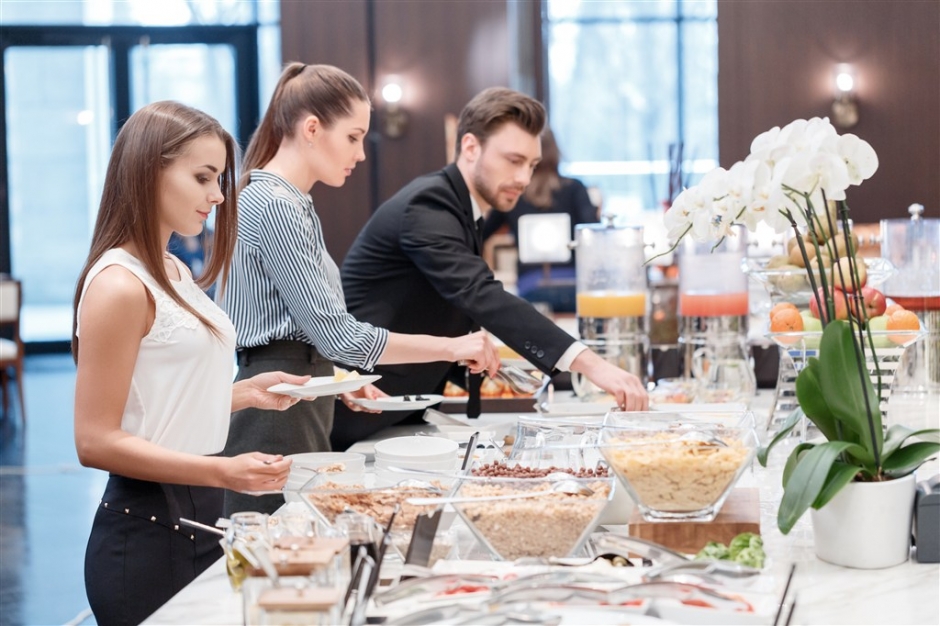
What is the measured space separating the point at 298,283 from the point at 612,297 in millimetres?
1204

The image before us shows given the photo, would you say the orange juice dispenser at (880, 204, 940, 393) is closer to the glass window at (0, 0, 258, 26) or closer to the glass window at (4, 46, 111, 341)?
the glass window at (0, 0, 258, 26)

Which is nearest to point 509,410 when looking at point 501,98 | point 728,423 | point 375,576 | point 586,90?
point 501,98

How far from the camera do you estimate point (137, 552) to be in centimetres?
172

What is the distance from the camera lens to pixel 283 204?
93.4 inches

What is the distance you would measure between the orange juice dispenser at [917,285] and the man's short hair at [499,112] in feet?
3.29

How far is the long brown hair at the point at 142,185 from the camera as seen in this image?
5.78 feet

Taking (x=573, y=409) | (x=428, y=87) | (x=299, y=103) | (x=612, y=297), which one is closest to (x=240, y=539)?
(x=573, y=409)

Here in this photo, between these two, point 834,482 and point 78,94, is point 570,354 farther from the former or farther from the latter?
point 78,94

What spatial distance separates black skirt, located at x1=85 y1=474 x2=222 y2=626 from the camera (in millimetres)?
1721

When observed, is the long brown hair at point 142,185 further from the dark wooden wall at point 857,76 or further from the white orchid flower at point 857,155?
the dark wooden wall at point 857,76

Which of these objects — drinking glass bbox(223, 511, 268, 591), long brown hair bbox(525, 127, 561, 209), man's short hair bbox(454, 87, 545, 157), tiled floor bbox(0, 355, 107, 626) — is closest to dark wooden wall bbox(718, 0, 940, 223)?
long brown hair bbox(525, 127, 561, 209)

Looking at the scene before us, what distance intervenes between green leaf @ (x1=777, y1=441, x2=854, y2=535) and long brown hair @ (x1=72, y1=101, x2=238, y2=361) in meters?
0.93

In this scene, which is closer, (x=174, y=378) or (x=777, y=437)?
(x=777, y=437)

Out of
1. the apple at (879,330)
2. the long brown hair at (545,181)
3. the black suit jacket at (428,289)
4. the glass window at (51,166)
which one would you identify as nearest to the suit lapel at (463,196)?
the black suit jacket at (428,289)
